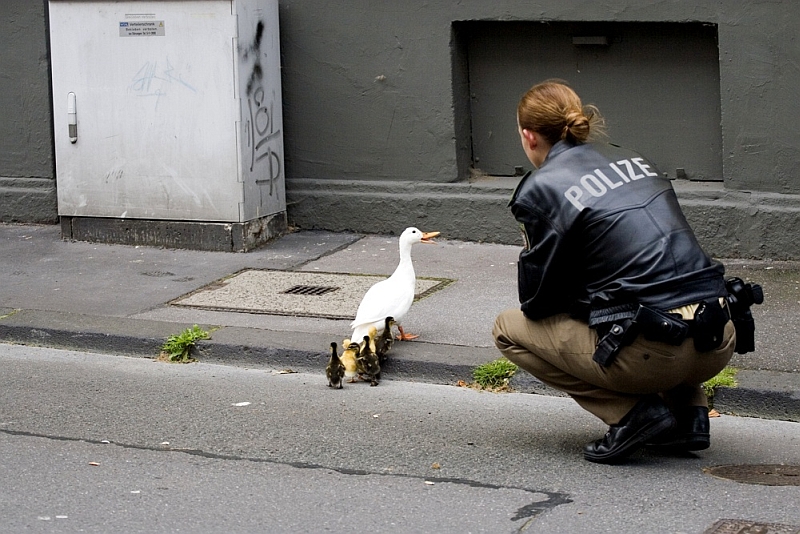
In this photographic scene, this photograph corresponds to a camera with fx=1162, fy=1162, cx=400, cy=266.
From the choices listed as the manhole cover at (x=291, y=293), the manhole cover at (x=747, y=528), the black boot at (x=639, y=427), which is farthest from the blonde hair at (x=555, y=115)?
the manhole cover at (x=291, y=293)

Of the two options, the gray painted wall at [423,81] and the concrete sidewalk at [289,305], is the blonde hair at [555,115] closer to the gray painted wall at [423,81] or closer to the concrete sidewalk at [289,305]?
the concrete sidewalk at [289,305]

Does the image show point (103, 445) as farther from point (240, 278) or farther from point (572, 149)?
point (240, 278)

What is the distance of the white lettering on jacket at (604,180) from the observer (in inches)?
185

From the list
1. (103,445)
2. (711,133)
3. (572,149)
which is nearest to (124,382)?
(103,445)

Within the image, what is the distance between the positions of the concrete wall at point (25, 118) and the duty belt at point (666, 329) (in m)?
7.10

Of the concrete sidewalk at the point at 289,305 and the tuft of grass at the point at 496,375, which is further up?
the concrete sidewalk at the point at 289,305

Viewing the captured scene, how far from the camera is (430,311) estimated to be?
748 cm

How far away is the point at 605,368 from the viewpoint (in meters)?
4.73

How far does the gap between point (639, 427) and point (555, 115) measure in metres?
1.35

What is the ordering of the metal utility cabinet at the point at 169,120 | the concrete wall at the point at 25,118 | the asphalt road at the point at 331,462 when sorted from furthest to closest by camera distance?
the concrete wall at the point at 25,118 < the metal utility cabinet at the point at 169,120 < the asphalt road at the point at 331,462

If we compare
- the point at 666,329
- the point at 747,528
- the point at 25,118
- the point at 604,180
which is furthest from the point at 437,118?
the point at 747,528

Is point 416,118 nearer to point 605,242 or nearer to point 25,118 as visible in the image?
point 25,118

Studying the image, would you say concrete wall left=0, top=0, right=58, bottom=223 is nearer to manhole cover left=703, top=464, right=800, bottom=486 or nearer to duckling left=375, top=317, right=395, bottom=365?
duckling left=375, top=317, right=395, bottom=365

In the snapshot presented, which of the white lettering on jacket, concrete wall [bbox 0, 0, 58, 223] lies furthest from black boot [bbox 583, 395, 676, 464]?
concrete wall [bbox 0, 0, 58, 223]
